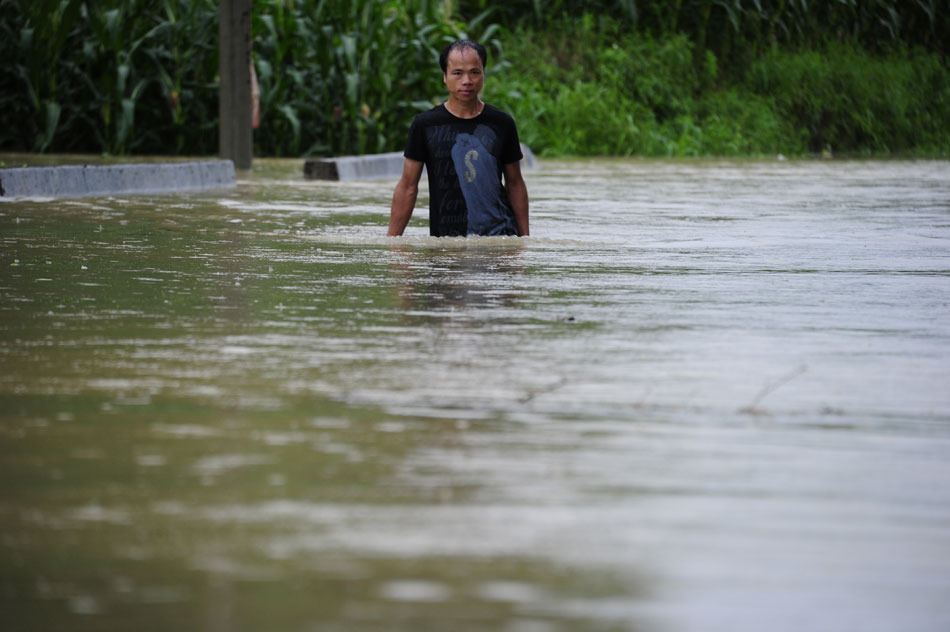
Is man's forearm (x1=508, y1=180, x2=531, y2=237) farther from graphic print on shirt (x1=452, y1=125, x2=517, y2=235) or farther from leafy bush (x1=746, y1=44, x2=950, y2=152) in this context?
leafy bush (x1=746, y1=44, x2=950, y2=152)

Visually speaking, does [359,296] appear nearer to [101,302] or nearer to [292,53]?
[101,302]

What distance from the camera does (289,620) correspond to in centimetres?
194

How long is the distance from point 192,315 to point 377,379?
118cm

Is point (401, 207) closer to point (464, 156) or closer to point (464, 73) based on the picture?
point (464, 156)

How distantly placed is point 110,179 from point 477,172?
4.14 meters

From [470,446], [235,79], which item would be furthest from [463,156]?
[235,79]

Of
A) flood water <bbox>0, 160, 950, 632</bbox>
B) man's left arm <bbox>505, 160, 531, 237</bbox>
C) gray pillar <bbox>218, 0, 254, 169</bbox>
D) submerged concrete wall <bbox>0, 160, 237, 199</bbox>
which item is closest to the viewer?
flood water <bbox>0, 160, 950, 632</bbox>

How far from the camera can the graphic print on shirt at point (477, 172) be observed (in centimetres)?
706

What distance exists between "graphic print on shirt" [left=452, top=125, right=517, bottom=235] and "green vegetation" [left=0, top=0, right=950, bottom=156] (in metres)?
8.11

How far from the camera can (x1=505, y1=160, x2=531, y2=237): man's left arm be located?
282 inches

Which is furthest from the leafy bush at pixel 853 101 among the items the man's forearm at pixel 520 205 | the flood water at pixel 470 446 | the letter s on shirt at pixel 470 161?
the flood water at pixel 470 446

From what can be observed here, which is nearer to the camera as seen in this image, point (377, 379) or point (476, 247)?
point (377, 379)

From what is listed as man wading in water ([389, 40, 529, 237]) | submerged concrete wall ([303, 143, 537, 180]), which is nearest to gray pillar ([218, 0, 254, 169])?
submerged concrete wall ([303, 143, 537, 180])

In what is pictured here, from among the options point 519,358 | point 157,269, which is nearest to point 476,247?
point 157,269
